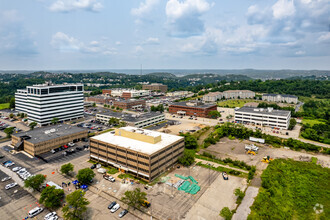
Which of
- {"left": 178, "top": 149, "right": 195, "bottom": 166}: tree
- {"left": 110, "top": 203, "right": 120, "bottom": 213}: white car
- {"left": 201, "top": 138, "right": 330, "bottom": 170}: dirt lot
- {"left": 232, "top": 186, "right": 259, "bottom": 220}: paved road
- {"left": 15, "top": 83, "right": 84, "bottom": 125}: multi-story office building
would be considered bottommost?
{"left": 110, "top": 203, "right": 120, "bottom": 213}: white car

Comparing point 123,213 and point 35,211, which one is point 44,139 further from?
point 123,213

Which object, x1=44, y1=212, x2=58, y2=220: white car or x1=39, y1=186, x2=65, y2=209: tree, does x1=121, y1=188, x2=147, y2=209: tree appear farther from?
x1=39, y1=186, x2=65, y2=209: tree

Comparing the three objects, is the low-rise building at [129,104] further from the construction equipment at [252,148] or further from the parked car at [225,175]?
the parked car at [225,175]

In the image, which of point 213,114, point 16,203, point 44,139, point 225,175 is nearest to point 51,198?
point 16,203

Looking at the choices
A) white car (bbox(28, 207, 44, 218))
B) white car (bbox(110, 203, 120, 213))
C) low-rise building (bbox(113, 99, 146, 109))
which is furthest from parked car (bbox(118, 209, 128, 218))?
low-rise building (bbox(113, 99, 146, 109))

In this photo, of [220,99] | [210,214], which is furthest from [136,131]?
[220,99]

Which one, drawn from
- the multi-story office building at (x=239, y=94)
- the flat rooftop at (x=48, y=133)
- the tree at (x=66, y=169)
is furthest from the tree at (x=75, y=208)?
the multi-story office building at (x=239, y=94)
